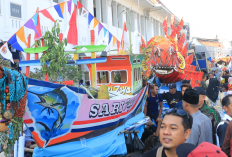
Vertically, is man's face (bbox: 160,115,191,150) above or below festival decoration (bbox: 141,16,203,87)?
below

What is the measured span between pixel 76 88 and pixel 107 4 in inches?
518

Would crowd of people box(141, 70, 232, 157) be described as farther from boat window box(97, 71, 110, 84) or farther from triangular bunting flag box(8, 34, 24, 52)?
triangular bunting flag box(8, 34, 24, 52)

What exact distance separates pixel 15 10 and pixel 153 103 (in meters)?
6.60

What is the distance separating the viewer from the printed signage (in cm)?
939

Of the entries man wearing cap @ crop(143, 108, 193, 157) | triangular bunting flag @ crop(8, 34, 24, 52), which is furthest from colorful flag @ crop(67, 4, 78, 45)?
man wearing cap @ crop(143, 108, 193, 157)

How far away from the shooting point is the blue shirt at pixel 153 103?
261 inches

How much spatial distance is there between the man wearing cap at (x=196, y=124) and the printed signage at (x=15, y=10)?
27.1 ft

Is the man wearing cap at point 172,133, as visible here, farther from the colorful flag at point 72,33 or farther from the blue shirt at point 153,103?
the blue shirt at point 153,103

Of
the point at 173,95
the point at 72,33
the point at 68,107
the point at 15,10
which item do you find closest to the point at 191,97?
the point at 68,107

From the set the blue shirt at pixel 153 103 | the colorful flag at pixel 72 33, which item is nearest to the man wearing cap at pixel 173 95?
the blue shirt at pixel 153 103

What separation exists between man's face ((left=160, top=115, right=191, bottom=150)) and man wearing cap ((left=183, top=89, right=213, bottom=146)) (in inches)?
29.7

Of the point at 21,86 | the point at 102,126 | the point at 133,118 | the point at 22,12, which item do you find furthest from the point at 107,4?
the point at 21,86

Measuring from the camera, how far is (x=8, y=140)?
3.84m

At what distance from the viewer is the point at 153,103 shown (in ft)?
21.9
